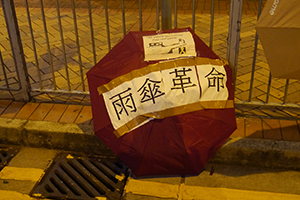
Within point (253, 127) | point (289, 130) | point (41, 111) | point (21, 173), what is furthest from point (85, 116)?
point (289, 130)

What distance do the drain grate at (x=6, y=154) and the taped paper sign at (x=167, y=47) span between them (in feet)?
4.99

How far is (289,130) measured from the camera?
9.68 feet

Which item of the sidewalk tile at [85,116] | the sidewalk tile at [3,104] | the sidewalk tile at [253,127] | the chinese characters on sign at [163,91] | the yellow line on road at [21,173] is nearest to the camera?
the chinese characters on sign at [163,91]

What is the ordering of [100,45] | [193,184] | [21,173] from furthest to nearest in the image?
[100,45] → [21,173] → [193,184]

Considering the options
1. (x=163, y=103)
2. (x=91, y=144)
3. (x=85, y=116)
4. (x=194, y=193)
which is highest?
(x=163, y=103)

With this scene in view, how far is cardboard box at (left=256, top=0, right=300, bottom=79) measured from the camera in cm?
208

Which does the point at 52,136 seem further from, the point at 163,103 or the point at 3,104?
the point at 163,103

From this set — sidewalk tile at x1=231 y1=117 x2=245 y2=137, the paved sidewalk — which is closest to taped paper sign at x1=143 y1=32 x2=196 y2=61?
sidewalk tile at x1=231 y1=117 x2=245 y2=137

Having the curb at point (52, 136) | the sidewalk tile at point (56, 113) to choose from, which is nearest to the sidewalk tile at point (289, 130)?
the curb at point (52, 136)

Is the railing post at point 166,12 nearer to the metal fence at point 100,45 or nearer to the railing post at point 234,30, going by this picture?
the metal fence at point 100,45

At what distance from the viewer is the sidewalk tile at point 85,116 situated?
3160 mm

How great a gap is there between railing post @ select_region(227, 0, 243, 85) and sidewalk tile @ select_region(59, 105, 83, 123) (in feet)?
4.85

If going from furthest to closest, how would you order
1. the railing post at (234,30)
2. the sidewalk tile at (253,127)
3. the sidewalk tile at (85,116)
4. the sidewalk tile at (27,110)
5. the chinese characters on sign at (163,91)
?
the sidewalk tile at (27,110) < the sidewalk tile at (85,116) < the sidewalk tile at (253,127) < the railing post at (234,30) < the chinese characters on sign at (163,91)

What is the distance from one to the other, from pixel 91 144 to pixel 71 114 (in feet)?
1.38
